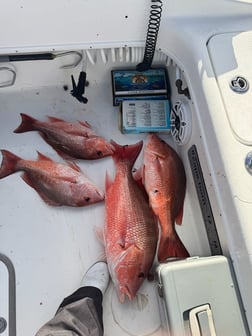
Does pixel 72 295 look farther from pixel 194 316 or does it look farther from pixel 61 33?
pixel 61 33

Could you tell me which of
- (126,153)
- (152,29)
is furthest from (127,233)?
(152,29)

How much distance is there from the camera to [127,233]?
1.49 m

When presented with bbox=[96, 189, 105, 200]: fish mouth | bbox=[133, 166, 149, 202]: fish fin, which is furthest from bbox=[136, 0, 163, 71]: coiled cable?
bbox=[96, 189, 105, 200]: fish mouth

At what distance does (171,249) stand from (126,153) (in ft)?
1.40

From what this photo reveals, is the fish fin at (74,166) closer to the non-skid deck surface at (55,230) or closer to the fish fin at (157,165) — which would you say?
the non-skid deck surface at (55,230)

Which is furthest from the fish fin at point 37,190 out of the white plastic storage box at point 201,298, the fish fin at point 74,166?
the white plastic storage box at point 201,298

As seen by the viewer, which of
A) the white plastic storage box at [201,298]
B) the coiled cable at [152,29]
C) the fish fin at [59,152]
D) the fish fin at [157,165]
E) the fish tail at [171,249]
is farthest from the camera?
the fish fin at [59,152]

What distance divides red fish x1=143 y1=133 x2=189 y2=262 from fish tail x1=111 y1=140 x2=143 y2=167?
2.1 inches

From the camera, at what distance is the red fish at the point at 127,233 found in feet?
4.73

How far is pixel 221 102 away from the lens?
1285 mm

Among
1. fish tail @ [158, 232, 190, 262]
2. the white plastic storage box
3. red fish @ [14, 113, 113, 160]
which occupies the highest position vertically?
red fish @ [14, 113, 113, 160]

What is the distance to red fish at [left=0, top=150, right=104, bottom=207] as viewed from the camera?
1.61 m

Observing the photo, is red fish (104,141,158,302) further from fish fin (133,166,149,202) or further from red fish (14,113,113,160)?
red fish (14,113,113,160)

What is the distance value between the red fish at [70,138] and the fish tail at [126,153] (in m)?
0.03
